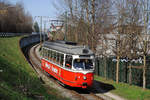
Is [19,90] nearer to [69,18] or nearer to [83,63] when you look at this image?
[83,63]

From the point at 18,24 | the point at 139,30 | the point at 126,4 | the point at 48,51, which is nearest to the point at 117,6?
the point at 126,4

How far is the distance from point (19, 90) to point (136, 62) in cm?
1219

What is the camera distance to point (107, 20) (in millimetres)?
21469

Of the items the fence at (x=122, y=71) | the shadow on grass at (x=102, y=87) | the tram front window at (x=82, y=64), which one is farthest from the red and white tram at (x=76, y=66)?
the fence at (x=122, y=71)

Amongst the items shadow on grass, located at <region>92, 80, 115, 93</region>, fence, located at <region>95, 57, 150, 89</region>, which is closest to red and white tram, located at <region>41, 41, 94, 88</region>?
shadow on grass, located at <region>92, 80, 115, 93</region>

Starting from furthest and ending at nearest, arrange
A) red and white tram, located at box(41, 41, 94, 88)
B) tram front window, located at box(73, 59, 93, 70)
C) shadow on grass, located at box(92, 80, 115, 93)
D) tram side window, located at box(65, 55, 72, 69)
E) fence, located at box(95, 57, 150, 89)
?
fence, located at box(95, 57, 150, 89) → shadow on grass, located at box(92, 80, 115, 93) → tram side window, located at box(65, 55, 72, 69) → tram front window, located at box(73, 59, 93, 70) → red and white tram, located at box(41, 41, 94, 88)

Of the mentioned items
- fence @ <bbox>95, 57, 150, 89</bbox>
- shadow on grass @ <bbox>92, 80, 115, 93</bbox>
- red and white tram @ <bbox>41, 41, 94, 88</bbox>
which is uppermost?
red and white tram @ <bbox>41, 41, 94, 88</bbox>

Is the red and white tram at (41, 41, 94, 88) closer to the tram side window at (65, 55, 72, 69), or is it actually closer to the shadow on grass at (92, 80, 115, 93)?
the tram side window at (65, 55, 72, 69)

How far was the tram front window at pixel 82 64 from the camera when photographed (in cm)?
1416

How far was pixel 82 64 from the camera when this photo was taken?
1431cm

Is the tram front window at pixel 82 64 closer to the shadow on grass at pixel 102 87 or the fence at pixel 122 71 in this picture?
the shadow on grass at pixel 102 87

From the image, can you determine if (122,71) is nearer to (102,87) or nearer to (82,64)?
(102,87)

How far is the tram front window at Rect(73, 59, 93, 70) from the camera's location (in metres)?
14.2

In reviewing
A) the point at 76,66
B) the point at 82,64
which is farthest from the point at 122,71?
the point at 76,66
